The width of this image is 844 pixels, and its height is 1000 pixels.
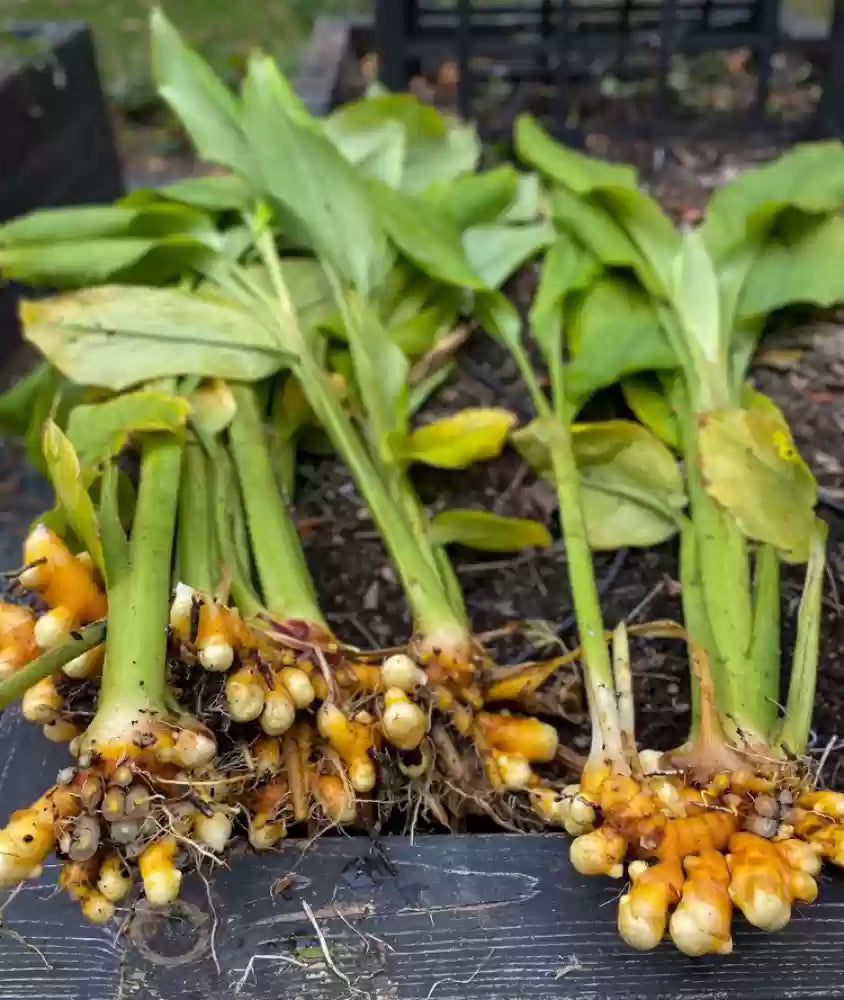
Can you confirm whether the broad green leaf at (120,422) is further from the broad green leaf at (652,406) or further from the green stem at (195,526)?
the broad green leaf at (652,406)

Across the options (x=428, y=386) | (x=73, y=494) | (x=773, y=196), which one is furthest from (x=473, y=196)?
(x=73, y=494)

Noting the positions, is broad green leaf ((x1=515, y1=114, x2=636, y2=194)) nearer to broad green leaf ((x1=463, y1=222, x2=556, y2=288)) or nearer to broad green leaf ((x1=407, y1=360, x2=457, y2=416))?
broad green leaf ((x1=463, y1=222, x2=556, y2=288))

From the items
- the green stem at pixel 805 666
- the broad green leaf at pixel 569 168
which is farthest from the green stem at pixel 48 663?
the broad green leaf at pixel 569 168

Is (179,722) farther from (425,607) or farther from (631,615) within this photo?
(631,615)

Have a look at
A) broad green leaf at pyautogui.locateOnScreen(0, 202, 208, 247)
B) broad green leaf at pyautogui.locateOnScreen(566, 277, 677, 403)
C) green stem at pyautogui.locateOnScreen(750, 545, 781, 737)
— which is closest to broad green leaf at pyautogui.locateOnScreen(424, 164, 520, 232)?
broad green leaf at pyautogui.locateOnScreen(566, 277, 677, 403)

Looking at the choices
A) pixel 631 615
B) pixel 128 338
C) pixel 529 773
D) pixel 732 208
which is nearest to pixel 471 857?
pixel 529 773

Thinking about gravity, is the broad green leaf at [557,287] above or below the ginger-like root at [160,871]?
above

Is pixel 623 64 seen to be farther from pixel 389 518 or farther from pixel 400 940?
pixel 400 940
